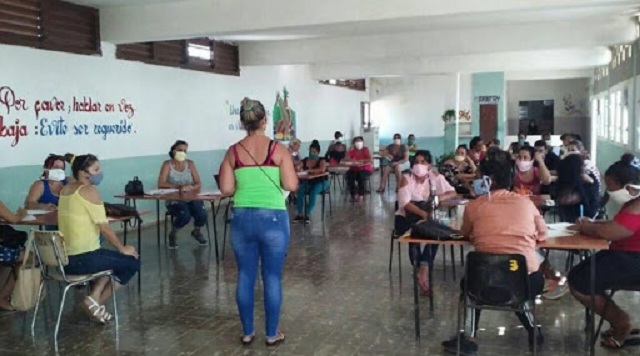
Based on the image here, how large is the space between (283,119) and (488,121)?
8.24m

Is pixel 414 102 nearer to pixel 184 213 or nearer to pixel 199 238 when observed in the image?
pixel 199 238

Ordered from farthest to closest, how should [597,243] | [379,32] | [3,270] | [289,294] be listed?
[379,32]
[289,294]
[3,270]
[597,243]

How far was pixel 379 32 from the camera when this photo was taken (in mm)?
11078

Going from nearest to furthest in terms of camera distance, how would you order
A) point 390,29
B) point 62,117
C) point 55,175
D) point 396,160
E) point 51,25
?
point 55,175
point 51,25
point 62,117
point 390,29
point 396,160

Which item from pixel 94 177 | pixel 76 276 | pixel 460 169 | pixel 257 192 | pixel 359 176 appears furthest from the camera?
pixel 359 176

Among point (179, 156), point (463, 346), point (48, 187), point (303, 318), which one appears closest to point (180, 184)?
point (179, 156)

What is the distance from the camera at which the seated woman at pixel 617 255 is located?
370 cm

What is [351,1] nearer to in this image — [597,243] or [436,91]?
[597,243]

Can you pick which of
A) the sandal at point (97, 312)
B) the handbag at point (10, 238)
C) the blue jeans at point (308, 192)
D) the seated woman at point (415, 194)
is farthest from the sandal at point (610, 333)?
the blue jeans at point (308, 192)

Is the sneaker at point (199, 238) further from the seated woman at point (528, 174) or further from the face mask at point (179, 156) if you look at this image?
the seated woman at point (528, 174)

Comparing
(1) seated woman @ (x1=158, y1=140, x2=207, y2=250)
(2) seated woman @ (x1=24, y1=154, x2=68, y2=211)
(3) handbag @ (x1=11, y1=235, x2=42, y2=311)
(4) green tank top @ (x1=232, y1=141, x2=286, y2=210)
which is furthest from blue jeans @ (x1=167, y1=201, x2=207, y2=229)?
(4) green tank top @ (x1=232, y1=141, x2=286, y2=210)

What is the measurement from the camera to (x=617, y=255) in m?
3.81

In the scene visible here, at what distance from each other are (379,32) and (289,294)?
263 inches

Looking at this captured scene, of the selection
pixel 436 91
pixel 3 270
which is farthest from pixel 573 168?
pixel 436 91
